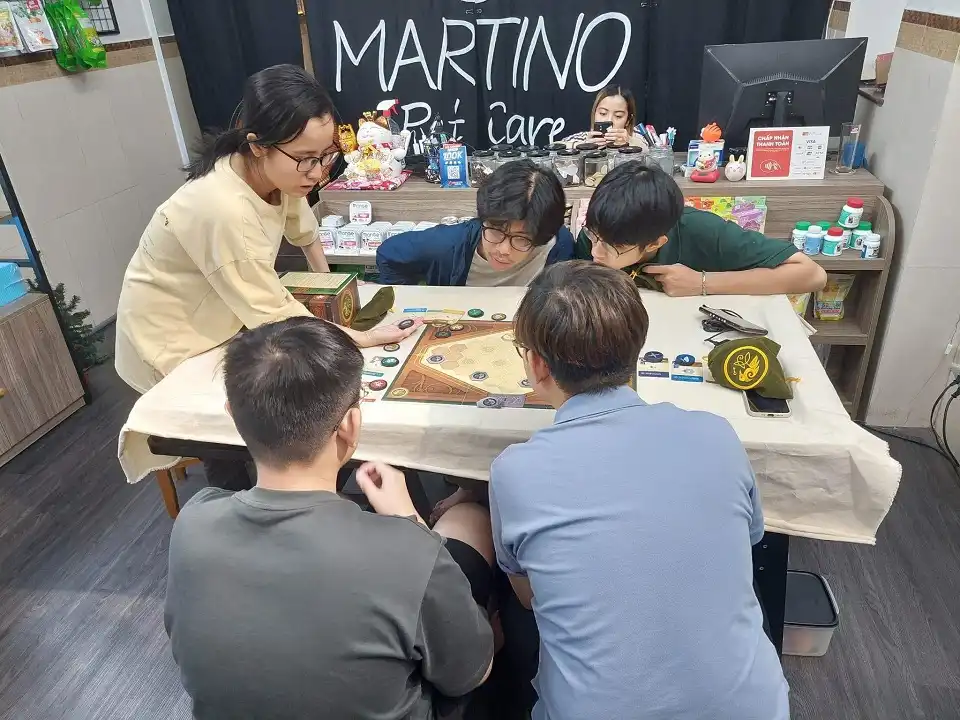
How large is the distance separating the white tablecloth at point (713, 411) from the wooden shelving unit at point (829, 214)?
992mm

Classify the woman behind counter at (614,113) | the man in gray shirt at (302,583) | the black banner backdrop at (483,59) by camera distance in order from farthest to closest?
the black banner backdrop at (483,59), the woman behind counter at (614,113), the man in gray shirt at (302,583)

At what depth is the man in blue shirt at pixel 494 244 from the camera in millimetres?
1583

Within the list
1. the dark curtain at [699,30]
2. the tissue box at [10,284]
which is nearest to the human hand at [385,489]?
the tissue box at [10,284]

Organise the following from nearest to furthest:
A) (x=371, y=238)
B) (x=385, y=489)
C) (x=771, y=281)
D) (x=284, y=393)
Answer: (x=284, y=393) → (x=385, y=489) → (x=771, y=281) → (x=371, y=238)

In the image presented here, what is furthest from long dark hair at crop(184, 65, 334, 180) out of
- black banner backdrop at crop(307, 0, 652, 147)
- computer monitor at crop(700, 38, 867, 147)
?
black banner backdrop at crop(307, 0, 652, 147)

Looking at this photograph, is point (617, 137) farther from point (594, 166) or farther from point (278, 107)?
point (278, 107)

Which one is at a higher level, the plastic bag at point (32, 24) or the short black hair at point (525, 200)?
the plastic bag at point (32, 24)

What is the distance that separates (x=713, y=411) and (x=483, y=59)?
2.48 meters

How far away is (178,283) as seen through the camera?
4.83 feet

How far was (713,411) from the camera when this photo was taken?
46.5 inches

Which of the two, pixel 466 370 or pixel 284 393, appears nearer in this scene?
pixel 284 393

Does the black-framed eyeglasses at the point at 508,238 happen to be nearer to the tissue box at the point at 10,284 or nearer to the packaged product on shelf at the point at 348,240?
the packaged product on shelf at the point at 348,240

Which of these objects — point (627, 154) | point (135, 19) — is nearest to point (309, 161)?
point (627, 154)

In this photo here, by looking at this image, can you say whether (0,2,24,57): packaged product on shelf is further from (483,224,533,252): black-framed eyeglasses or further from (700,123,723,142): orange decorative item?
(700,123,723,142): orange decorative item
